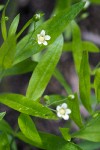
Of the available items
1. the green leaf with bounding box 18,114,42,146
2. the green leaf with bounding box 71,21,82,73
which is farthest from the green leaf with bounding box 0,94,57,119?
the green leaf with bounding box 71,21,82,73

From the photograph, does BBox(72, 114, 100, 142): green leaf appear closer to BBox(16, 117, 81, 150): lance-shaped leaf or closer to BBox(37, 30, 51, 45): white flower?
BBox(16, 117, 81, 150): lance-shaped leaf

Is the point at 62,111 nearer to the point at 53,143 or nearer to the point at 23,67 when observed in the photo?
the point at 53,143

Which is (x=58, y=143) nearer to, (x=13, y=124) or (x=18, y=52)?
(x=18, y=52)

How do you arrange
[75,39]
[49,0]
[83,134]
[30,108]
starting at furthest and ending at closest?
1. [49,0]
2. [75,39]
3. [83,134]
4. [30,108]

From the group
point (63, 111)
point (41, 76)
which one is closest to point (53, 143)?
point (63, 111)

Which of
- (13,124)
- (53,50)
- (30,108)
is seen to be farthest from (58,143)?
(13,124)

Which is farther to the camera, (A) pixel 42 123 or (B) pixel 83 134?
(A) pixel 42 123
